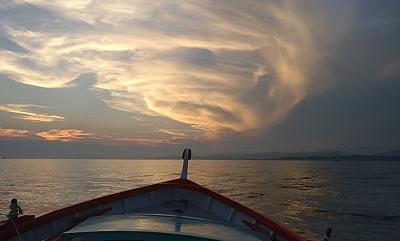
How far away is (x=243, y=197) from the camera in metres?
Result: 39.1

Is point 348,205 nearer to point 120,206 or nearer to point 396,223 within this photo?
point 396,223

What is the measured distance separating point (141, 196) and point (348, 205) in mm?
28793

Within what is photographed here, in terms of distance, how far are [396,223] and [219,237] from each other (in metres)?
24.7

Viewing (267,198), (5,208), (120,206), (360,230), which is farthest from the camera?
(267,198)

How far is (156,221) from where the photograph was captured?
5277 mm

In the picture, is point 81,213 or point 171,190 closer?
point 81,213

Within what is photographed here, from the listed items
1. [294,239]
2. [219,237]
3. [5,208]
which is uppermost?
[219,237]

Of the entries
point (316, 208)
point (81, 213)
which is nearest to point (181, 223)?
point (81, 213)

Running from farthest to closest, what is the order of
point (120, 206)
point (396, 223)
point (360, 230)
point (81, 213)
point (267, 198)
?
1. point (267, 198)
2. point (396, 223)
3. point (360, 230)
4. point (120, 206)
5. point (81, 213)

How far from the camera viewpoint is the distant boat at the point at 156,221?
177 inches

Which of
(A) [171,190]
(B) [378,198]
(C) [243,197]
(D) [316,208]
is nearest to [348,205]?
(D) [316,208]

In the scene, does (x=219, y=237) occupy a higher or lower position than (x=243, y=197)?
higher

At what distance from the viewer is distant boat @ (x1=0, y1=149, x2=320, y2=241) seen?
4.50 metres

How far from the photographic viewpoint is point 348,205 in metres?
34.1
